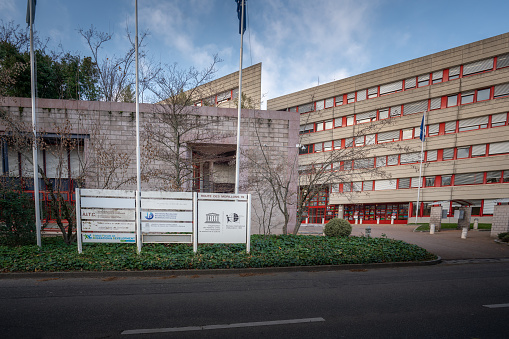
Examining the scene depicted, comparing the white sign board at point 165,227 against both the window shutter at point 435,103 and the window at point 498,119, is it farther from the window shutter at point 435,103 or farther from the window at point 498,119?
the window at point 498,119

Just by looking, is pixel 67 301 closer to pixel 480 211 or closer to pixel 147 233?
pixel 147 233

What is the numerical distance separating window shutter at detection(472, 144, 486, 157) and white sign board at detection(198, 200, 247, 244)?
31.0m

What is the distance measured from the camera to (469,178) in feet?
89.1

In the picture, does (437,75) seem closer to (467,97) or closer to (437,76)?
(437,76)

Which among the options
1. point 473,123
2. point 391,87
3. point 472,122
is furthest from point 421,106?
point 473,123

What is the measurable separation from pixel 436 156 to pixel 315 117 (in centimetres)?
1590

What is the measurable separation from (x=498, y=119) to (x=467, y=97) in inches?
148

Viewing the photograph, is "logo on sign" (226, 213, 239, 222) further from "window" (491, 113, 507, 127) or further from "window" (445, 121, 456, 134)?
"window" (491, 113, 507, 127)

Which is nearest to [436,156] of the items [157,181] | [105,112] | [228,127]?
[228,127]

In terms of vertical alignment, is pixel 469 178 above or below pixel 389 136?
below

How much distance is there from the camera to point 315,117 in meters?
36.7

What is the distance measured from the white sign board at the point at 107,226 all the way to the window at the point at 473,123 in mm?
34397

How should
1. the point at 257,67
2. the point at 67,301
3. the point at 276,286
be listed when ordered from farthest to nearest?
the point at 257,67
the point at 276,286
the point at 67,301

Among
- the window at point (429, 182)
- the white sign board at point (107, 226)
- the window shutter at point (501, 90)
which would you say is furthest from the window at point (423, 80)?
the white sign board at point (107, 226)
